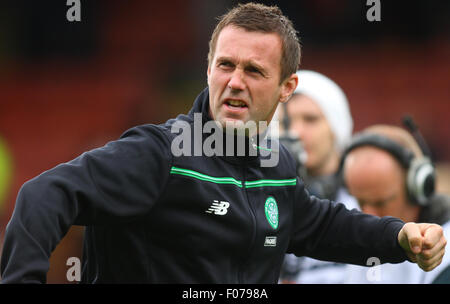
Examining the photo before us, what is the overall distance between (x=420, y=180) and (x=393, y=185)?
14cm

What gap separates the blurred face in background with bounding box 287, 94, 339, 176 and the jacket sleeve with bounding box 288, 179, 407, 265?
2.40 m

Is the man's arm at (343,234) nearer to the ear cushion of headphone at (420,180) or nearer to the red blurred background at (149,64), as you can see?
the ear cushion of headphone at (420,180)

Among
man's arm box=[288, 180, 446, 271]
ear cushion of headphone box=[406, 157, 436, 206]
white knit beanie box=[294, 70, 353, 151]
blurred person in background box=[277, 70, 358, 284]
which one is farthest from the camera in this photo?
white knit beanie box=[294, 70, 353, 151]

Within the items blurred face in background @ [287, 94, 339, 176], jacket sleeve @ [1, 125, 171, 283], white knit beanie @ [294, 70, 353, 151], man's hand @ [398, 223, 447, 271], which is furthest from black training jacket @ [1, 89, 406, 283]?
white knit beanie @ [294, 70, 353, 151]

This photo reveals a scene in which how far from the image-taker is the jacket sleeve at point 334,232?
8.04ft

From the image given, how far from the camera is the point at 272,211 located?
7.74 ft

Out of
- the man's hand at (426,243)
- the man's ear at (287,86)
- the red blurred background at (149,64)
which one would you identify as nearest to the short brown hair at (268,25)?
the man's ear at (287,86)

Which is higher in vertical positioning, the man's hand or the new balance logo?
the new balance logo

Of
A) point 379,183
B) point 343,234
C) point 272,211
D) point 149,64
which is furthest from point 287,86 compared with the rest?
point 149,64

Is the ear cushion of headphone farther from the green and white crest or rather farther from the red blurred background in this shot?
the red blurred background

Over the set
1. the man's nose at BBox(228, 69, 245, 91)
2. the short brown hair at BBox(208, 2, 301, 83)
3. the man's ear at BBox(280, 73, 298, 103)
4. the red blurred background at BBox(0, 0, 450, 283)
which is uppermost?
the short brown hair at BBox(208, 2, 301, 83)

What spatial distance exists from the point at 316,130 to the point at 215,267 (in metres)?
3.07

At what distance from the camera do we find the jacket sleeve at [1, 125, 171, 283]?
176 cm

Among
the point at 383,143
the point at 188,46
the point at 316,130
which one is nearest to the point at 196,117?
the point at 383,143
